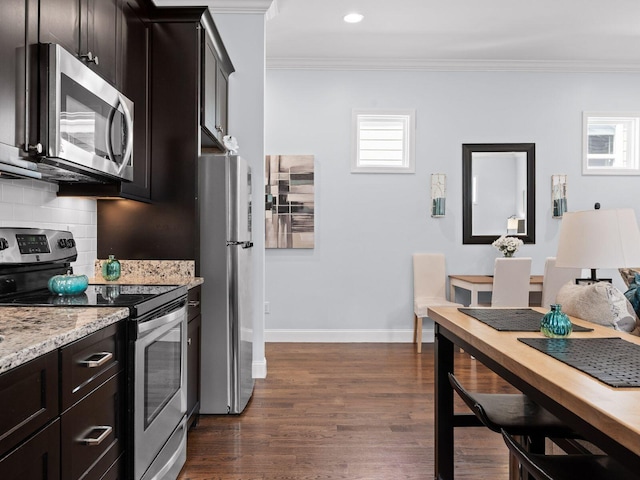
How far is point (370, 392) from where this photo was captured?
11.8 ft

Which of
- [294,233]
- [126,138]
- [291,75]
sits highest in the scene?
[291,75]

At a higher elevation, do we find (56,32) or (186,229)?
(56,32)

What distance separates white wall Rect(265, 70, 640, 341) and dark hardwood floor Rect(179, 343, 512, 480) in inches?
42.2

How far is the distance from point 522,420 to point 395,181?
3.90m

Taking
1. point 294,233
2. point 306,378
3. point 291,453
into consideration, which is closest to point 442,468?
point 291,453

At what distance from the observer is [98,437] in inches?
60.1

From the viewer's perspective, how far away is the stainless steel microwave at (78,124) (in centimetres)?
180

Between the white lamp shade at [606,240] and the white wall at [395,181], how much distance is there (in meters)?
3.53

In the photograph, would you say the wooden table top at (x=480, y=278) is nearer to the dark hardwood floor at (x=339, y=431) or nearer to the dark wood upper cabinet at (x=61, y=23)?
the dark hardwood floor at (x=339, y=431)

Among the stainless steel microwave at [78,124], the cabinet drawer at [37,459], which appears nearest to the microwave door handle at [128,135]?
the stainless steel microwave at [78,124]

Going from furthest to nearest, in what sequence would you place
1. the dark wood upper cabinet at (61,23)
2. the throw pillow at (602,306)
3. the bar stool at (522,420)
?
1. the throw pillow at (602,306)
2. the dark wood upper cabinet at (61,23)
3. the bar stool at (522,420)

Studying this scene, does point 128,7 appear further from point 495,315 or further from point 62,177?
point 495,315

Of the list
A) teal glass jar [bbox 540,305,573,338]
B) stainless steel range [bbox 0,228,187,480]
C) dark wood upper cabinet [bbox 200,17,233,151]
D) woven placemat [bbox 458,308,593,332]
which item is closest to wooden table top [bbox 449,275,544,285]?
woven placemat [bbox 458,308,593,332]

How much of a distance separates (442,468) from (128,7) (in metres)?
2.80
